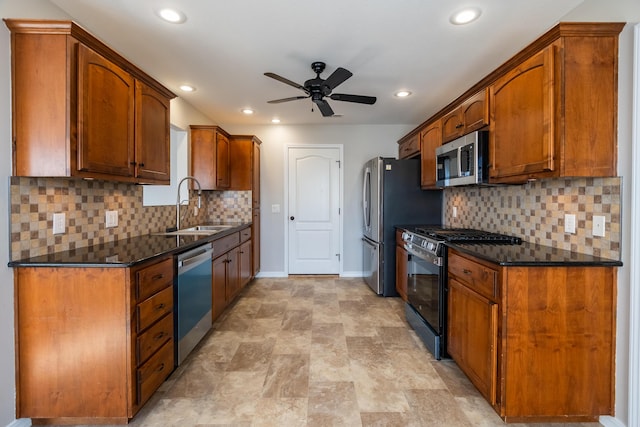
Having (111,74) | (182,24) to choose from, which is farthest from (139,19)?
(111,74)

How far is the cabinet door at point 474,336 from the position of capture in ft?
5.82

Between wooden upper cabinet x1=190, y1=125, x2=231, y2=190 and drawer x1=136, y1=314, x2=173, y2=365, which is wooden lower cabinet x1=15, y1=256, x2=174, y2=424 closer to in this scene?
drawer x1=136, y1=314, x2=173, y2=365

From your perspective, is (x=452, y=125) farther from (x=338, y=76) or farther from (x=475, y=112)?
(x=338, y=76)

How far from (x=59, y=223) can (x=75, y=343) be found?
739 millimetres

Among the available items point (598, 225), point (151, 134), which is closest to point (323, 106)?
point (151, 134)

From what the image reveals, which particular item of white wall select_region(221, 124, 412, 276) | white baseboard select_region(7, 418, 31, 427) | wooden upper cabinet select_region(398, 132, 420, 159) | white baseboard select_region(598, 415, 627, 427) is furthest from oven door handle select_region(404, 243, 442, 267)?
white baseboard select_region(7, 418, 31, 427)

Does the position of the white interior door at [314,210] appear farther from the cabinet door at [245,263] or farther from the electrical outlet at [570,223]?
the electrical outlet at [570,223]

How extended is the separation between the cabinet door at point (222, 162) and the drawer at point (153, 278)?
2081mm

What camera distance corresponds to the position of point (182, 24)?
2.08 m

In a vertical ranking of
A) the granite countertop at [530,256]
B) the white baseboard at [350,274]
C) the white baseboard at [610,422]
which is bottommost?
the white baseboard at [610,422]

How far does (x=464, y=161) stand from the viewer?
8.57 ft

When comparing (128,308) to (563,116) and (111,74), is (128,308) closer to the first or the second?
(111,74)

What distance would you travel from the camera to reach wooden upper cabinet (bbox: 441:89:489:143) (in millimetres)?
2367

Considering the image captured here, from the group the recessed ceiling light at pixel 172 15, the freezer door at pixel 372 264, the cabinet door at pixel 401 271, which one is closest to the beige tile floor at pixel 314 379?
the cabinet door at pixel 401 271
